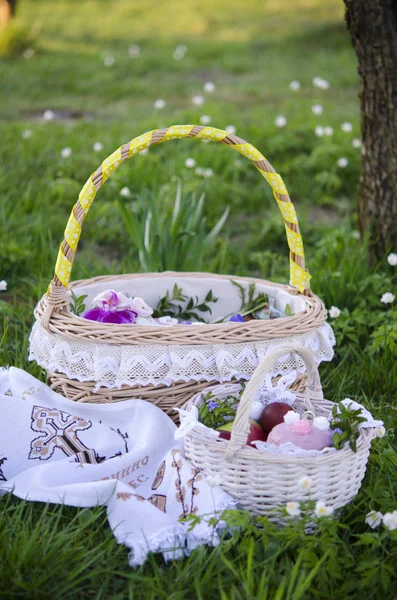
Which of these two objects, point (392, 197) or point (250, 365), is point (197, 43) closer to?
point (392, 197)

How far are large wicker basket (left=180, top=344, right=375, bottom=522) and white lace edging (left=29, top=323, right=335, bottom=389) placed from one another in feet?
0.83

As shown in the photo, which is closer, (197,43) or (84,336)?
(84,336)

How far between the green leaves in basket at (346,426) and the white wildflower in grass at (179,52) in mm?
6132

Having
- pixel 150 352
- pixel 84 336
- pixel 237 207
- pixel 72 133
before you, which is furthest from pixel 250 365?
pixel 72 133

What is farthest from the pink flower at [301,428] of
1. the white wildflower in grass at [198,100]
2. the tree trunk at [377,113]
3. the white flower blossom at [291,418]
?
the white wildflower in grass at [198,100]

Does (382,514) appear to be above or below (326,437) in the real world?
below

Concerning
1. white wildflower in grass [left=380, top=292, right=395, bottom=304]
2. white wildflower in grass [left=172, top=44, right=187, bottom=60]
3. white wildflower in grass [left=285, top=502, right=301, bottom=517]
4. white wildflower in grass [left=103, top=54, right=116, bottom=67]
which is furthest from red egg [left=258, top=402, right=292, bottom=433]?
white wildflower in grass [left=172, top=44, right=187, bottom=60]

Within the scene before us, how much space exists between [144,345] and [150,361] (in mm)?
48

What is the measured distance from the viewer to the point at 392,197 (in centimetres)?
302

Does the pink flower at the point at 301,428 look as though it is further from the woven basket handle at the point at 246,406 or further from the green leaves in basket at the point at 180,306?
the green leaves in basket at the point at 180,306

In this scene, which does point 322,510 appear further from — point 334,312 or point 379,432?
point 334,312

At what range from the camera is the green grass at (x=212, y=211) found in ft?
5.00

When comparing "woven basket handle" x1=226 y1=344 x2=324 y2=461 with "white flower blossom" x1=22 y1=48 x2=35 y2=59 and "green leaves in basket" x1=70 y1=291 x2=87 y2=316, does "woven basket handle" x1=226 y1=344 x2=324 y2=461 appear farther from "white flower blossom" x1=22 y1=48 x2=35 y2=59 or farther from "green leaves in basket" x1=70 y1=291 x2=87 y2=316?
"white flower blossom" x1=22 y1=48 x2=35 y2=59

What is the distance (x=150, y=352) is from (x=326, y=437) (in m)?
0.53
